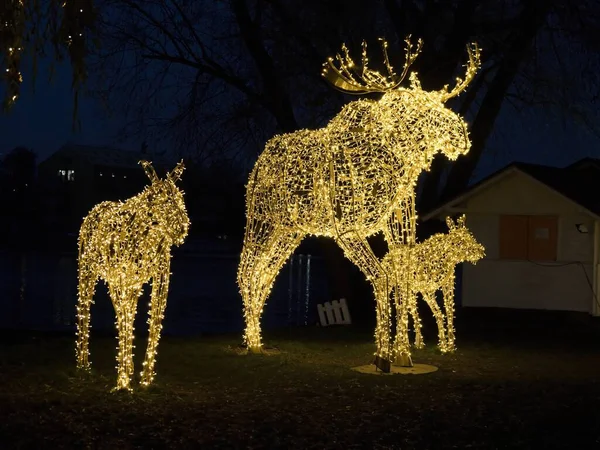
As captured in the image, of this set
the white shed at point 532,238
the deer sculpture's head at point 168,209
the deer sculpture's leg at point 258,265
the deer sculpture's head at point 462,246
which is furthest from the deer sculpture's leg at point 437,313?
the white shed at point 532,238

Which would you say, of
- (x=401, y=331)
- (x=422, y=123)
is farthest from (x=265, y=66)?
(x=401, y=331)

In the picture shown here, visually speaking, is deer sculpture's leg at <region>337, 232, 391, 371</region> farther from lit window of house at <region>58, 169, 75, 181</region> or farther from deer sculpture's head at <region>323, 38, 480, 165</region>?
lit window of house at <region>58, 169, 75, 181</region>

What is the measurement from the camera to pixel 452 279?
41.4ft

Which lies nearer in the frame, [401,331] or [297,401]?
[297,401]

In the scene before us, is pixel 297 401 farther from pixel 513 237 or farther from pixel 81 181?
pixel 81 181

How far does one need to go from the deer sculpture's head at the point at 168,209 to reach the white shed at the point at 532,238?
982 cm

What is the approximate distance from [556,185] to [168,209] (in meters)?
10.4

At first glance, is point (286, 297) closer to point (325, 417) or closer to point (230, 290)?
point (230, 290)

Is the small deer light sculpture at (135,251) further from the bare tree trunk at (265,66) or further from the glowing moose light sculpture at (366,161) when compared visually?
the bare tree trunk at (265,66)

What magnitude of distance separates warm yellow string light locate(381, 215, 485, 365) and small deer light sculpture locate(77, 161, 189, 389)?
3.11 m

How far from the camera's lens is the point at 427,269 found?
1217 cm

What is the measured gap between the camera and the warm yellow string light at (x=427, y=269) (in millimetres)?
11234

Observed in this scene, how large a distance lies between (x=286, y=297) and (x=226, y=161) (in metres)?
8.21

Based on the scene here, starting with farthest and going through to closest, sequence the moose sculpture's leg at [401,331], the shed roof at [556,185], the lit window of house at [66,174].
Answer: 1. the lit window of house at [66,174]
2. the shed roof at [556,185]
3. the moose sculpture's leg at [401,331]
